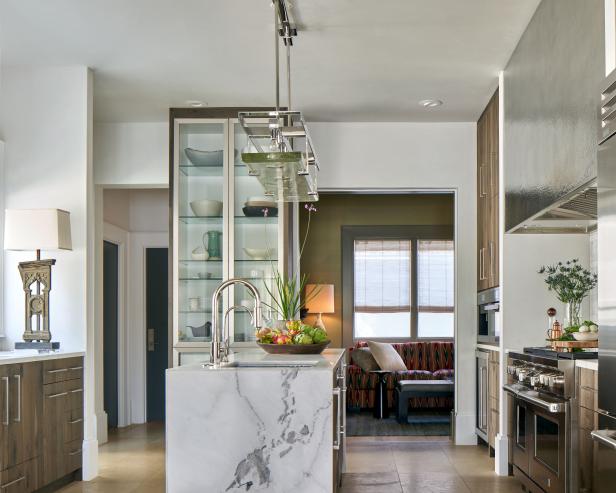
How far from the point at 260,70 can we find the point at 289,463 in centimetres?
327

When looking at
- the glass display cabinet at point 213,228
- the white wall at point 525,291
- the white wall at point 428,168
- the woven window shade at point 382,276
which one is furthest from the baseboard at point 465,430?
the woven window shade at point 382,276

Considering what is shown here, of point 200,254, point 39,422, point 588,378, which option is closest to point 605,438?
point 588,378

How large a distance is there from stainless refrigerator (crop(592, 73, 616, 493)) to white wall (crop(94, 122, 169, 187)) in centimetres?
480

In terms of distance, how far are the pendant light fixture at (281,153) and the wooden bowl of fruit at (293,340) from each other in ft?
2.53

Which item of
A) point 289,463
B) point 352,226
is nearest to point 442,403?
point 352,226

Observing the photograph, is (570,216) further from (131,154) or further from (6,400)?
(131,154)

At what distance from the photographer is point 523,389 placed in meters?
4.55

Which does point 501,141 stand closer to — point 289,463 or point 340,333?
point 289,463

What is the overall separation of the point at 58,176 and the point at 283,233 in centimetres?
183

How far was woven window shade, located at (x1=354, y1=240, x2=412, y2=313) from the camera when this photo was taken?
944 cm

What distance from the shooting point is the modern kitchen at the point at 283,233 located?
2.80 m

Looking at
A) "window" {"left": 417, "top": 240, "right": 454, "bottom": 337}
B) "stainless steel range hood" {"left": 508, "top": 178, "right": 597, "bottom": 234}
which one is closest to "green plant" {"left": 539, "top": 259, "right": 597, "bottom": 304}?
"stainless steel range hood" {"left": 508, "top": 178, "right": 597, "bottom": 234}

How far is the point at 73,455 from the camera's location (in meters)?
4.98

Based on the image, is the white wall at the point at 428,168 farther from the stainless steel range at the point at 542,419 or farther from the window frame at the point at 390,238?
the window frame at the point at 390,238
